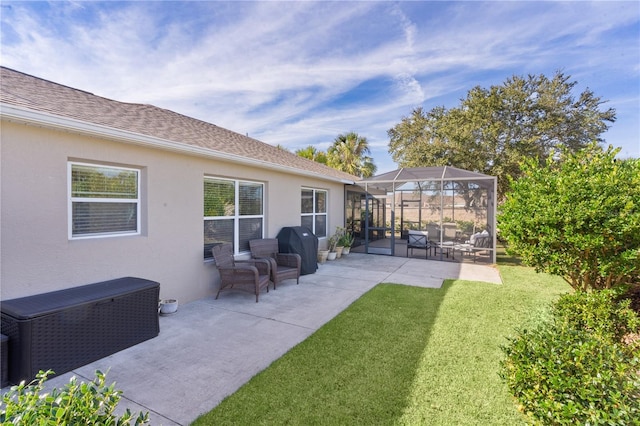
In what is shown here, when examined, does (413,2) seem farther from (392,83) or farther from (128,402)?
(128,402)

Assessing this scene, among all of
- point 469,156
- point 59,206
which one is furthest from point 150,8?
point 469,156

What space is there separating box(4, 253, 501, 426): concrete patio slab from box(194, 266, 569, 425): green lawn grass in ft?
0.90

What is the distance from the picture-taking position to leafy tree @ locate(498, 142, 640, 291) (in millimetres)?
3779

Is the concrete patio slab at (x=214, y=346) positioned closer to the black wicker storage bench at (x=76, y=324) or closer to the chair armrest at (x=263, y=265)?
the black wicker storage bench at (x=76, y=324)

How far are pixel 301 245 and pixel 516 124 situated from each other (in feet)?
44.3

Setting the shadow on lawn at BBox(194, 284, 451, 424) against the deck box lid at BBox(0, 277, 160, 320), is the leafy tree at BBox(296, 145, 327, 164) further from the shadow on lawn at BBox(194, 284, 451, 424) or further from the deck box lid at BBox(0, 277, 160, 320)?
the deck box lid at BBox(0, 277, 160, 320)

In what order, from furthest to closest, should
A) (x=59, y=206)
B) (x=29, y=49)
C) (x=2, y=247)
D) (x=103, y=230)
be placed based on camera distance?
(x=29, y=49) → (x=103, y=230) → (x=59, y=206) → (x=2, y=247)

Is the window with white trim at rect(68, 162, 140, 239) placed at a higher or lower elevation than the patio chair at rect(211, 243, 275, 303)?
higher

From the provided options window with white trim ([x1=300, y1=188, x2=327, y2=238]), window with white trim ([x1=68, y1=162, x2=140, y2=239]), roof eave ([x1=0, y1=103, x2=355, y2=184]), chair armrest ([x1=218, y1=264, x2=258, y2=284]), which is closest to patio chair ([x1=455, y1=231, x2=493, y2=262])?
window with white trim ([x1=300, y1=188, x2=327, y2=238])

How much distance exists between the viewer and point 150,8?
7.32 metres

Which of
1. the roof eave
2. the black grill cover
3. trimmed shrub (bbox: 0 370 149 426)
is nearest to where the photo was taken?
trimmed shrub (bbox: 0 370 149 426)

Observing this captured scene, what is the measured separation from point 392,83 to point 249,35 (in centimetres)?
838

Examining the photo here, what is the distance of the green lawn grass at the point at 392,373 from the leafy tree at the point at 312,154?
17.3m

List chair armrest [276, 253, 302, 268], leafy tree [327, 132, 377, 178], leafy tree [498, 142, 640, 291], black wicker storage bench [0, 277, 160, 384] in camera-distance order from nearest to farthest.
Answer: black wicker storage bench [0, 277, 160, 384] → leafy tree [498, 142, 640, 291] → chair armrest [276, 253, 302, 268] → leafy tree [327, 132, 377, 178]
